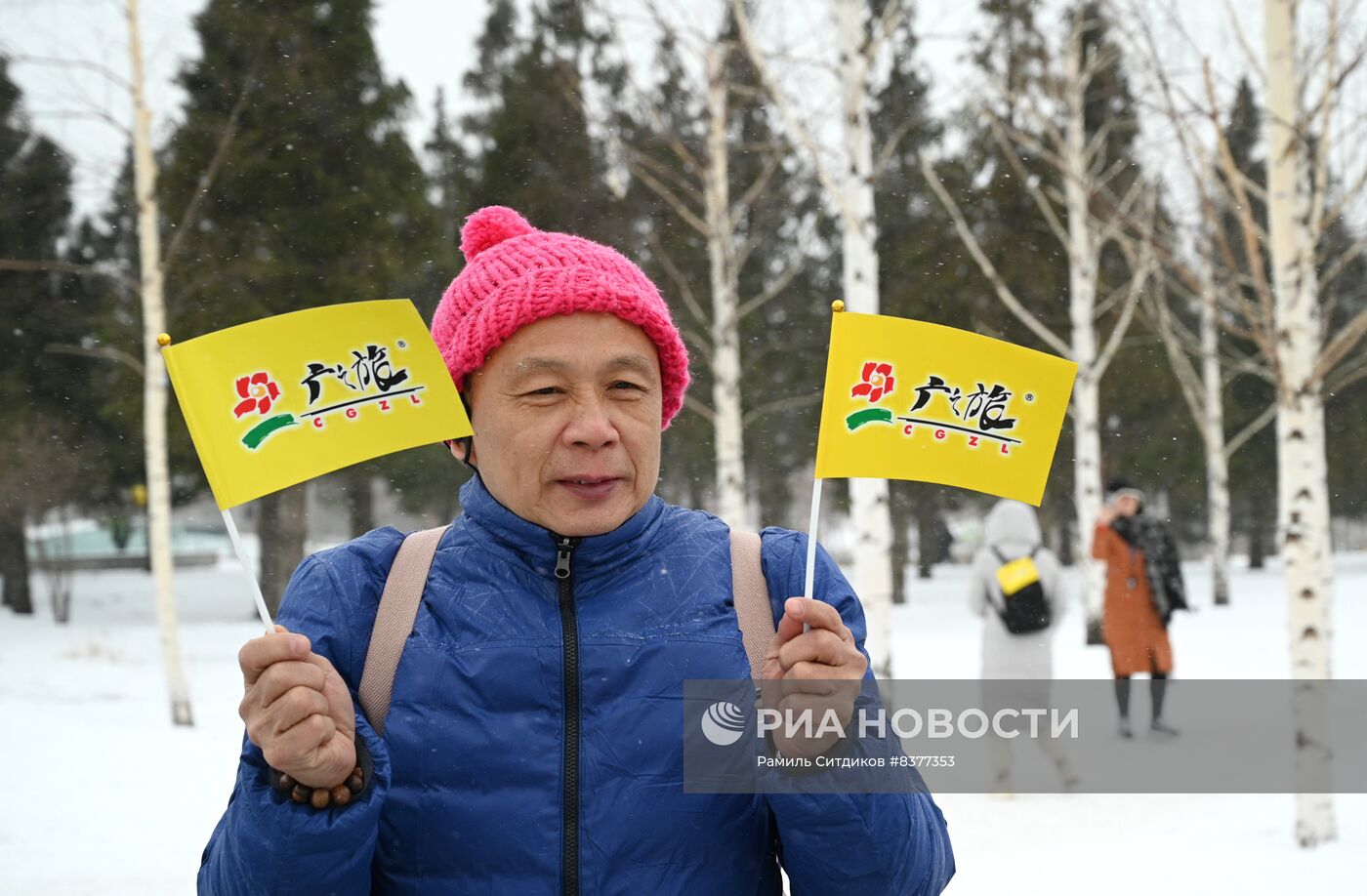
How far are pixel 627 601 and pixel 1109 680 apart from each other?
31.1 feet

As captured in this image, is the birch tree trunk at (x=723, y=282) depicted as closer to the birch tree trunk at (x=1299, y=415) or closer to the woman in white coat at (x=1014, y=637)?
the woman in white coat at (x=1014, y=637)

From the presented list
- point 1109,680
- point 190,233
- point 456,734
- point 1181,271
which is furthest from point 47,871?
point 190,233

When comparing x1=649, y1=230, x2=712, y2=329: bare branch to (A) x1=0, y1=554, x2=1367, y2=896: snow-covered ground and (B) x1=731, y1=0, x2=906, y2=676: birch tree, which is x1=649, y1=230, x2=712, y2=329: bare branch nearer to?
(B) x1=731, y1=0, x2=906, y2=676: birch tree

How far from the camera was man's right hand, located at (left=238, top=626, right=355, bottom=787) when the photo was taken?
127cm

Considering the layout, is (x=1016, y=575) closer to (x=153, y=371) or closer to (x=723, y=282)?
(x=723, y=282)

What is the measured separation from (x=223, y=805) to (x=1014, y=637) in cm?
472

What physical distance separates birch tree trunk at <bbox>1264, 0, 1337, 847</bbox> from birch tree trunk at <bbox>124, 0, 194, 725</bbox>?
7.37 m

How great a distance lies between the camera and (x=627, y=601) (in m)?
1.59

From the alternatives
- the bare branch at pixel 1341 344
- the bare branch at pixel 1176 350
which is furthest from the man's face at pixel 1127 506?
the bare branch at pixel 1176 350

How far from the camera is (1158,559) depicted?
7.56 metres

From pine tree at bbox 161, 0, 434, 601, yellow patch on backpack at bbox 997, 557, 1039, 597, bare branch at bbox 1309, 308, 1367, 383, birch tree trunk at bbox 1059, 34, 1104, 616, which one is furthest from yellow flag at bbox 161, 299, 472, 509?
birch tree trunk at bbox 1059, 34, 1104, 616

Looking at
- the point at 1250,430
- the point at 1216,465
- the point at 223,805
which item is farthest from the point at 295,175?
the point at 1250,430

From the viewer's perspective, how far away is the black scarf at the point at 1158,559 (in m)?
7.55

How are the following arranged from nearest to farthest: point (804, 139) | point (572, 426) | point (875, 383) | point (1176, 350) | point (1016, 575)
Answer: point (572, 426) < point (875, 383) < point (1016, 575) < point (804, 139) < point (1176, 350)
